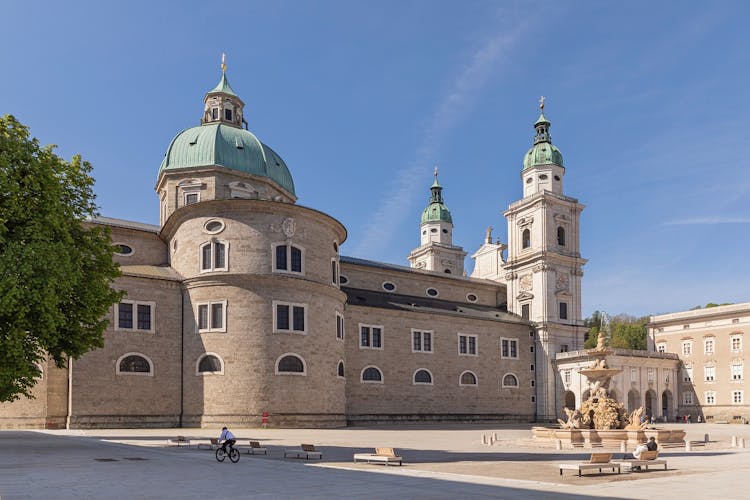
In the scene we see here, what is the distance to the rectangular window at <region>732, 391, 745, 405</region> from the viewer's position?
66.6 m

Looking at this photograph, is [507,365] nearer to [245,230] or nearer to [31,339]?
[245,230]

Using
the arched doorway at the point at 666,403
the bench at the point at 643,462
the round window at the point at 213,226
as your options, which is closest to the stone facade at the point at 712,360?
the arched doorway at the point at 666,403

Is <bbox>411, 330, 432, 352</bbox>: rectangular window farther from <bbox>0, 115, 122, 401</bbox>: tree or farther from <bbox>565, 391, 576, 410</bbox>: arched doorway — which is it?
<bbox>0, 115, 122, 401</bbox>: tree

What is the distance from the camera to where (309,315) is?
44094 mm

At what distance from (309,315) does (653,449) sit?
86.8 feet

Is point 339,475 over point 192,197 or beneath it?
beneath

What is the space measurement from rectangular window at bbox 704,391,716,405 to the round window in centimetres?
5398

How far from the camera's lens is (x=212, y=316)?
42.5 m

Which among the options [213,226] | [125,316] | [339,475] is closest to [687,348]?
[213,226]

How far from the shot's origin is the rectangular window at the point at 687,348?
72.2 m

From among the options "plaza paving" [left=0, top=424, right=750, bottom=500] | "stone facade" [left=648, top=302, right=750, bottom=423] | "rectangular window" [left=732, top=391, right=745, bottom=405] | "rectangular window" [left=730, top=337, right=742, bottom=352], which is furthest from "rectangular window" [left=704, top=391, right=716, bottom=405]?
"plaza paving" [left=0, top=424, right=750, bottom=500]

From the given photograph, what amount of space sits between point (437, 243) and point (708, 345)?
32605 millimetres

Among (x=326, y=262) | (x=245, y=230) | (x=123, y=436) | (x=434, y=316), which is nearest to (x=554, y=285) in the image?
(x=434, y=316)

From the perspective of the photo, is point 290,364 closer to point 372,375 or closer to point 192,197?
point 372,375
